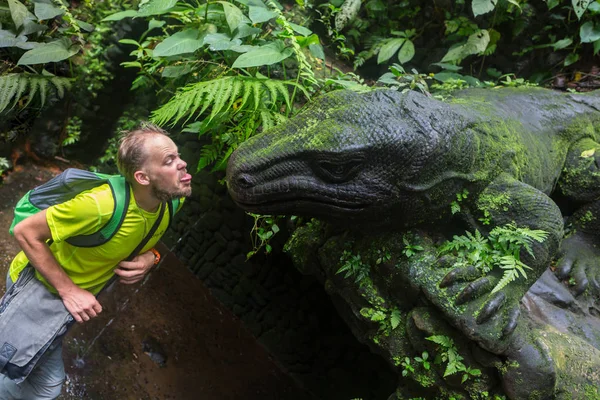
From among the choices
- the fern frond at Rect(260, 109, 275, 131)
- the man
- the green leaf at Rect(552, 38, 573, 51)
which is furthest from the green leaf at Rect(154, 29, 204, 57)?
the green leaf at Rect(552, 38, 573, 51)

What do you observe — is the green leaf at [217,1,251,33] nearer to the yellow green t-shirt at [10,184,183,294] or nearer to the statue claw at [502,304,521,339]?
the yellow green t-shirt at [10,184,183,294]

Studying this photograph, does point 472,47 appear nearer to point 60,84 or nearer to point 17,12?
point 60,84

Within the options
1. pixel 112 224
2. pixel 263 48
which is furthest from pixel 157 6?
pixel 112 224

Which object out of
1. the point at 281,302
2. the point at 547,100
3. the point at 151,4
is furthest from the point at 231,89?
the point at 547,100

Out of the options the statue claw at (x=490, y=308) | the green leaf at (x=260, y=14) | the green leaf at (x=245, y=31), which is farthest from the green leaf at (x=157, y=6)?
the statue claw at (x=490, y=308)

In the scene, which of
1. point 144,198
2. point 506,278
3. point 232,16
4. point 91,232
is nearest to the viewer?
point 506,278

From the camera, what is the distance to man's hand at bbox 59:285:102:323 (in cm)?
254

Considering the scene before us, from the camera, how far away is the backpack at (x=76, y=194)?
7.88ft

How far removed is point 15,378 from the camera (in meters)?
2.54

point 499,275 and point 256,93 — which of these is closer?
point 499,275

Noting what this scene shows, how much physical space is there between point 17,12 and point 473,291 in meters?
4.52

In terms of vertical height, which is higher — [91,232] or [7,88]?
[91,232]

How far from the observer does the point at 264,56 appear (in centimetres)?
330

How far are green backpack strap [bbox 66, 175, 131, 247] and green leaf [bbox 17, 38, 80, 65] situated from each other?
2639mm
